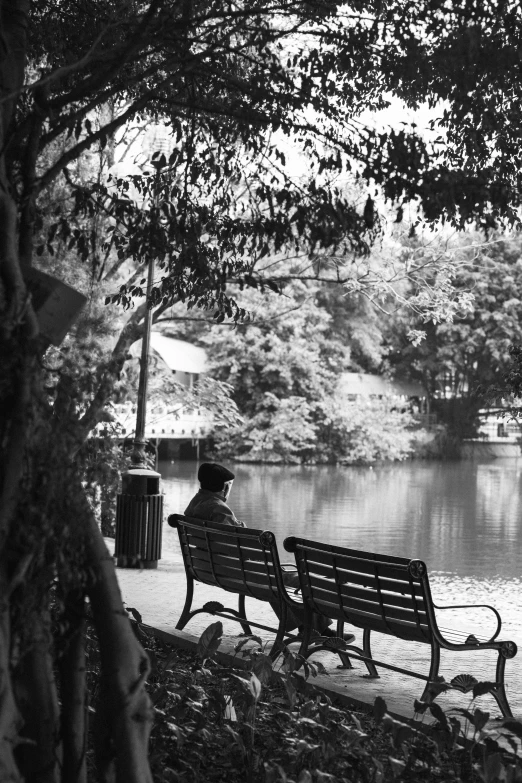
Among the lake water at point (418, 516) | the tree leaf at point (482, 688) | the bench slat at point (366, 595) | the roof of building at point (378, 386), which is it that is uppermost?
the roof of building at point (378, 386)

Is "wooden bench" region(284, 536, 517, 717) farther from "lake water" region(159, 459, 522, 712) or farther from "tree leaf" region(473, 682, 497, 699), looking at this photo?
"tree leaf" region(473, 682, 497, 699)

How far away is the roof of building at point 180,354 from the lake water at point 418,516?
7812 mm

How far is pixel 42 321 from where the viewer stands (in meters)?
3.24

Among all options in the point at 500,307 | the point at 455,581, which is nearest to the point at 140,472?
the point at 455,581

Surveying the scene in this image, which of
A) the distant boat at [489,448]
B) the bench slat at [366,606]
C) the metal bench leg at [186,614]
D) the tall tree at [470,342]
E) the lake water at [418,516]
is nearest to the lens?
the bench slat at [366,606]

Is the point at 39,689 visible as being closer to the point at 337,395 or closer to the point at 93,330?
the point at 93,330

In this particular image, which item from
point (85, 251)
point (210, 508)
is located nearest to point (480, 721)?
point (85, 251)

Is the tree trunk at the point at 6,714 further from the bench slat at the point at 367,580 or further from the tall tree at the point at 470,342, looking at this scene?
the tall tree at the point at 470,342

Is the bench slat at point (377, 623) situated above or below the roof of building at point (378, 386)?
below

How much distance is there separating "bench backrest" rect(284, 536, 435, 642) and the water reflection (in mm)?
8991

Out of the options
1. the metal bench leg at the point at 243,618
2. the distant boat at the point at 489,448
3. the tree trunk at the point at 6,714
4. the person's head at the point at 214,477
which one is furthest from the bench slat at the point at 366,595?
the distant boat at the point at 489,448

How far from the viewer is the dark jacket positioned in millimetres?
7582

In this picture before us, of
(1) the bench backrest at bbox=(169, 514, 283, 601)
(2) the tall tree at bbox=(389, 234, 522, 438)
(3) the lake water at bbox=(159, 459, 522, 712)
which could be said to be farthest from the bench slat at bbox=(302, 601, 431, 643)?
(2) the tall tree at bbox=(389, 234, 522, 438)

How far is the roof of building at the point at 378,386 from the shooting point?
183ft
